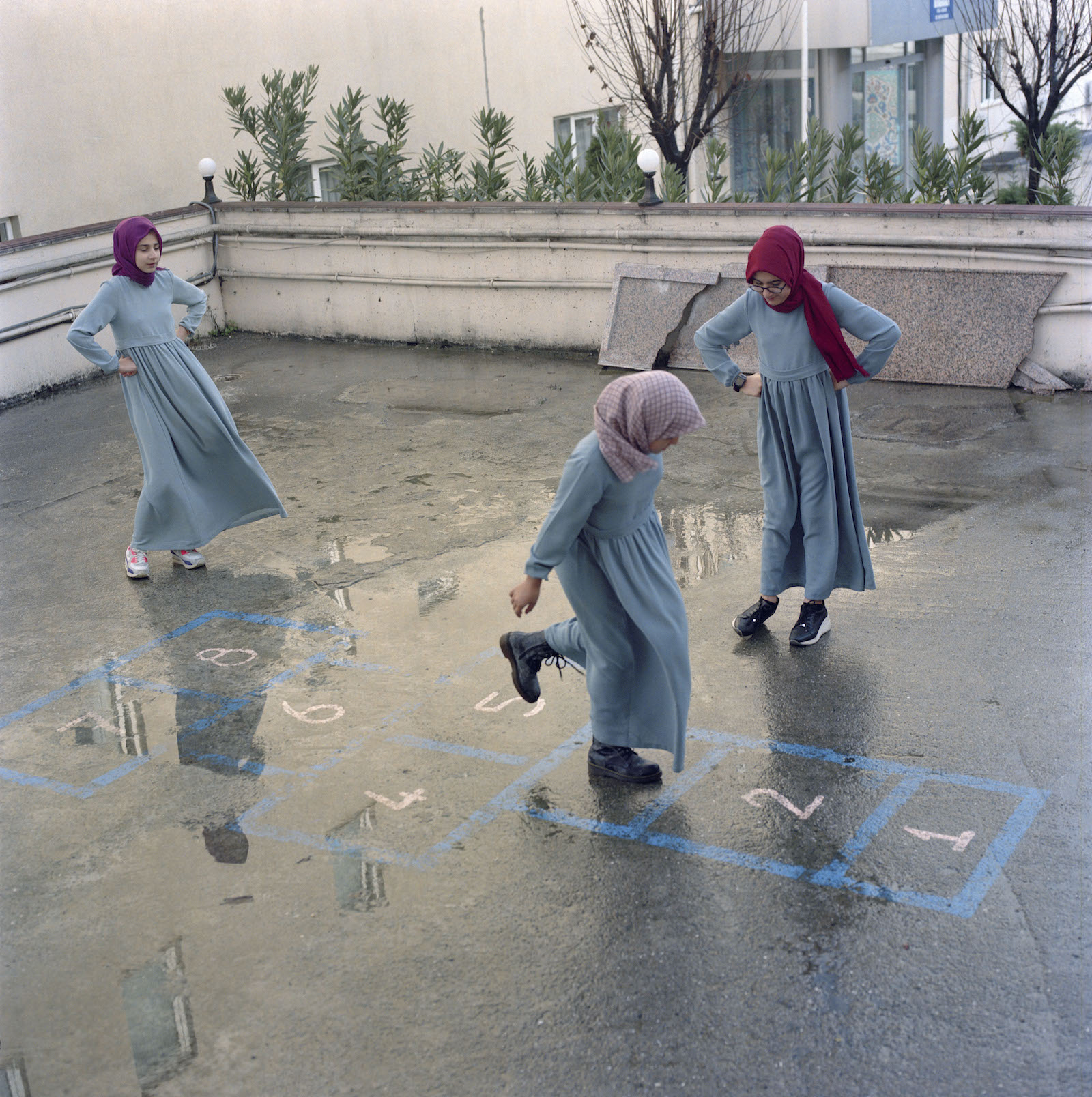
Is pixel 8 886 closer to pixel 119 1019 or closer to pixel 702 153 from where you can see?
pixel 119 1019

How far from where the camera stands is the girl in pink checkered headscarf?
4410mm

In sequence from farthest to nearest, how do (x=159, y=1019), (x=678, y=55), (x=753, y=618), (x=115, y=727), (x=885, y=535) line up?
A: (x=678, y=55), (x=885, y=535), (x=753, y=618), (x=115, y=727), (x=159, y=1019)

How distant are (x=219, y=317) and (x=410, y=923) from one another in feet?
36.7

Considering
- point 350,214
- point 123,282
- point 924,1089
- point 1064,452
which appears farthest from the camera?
point 350,214

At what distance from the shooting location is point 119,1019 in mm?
3891

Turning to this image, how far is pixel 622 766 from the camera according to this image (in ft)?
16.5

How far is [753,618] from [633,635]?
163cm

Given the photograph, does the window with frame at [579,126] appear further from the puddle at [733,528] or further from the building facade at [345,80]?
the puddle at [733,528]

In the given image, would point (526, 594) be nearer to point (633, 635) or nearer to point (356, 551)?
point (633, 635)

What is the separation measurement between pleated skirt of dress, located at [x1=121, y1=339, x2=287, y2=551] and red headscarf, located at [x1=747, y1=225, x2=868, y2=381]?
136 inches

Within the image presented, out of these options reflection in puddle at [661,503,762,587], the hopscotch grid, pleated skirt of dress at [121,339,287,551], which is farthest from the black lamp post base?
the hopscotch grid

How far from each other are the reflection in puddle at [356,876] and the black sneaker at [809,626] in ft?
7.84

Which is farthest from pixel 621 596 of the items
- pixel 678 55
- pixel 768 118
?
pixel 768 118

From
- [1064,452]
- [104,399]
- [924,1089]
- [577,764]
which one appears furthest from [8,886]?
[104,399]
